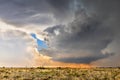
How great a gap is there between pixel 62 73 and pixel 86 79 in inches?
193

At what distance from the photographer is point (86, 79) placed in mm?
40906

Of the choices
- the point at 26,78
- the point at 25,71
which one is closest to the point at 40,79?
the point at 26,78

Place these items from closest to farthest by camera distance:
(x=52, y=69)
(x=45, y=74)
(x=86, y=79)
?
(x=86, y=79) → (x=45, y=74) → (x=52, y=69)

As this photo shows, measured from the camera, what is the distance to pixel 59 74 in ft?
143

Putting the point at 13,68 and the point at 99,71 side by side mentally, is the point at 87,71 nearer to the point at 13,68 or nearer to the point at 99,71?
the point at 99,71

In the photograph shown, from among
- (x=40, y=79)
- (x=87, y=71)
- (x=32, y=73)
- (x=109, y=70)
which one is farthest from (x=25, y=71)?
(x=109, y=70)

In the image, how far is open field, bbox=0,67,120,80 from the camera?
137 feet

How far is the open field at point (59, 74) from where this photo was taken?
1649 inches

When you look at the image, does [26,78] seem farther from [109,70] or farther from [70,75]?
[109,70]

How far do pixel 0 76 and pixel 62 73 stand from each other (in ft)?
29.6

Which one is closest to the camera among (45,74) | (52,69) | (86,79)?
(86,79)

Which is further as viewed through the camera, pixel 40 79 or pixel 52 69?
pixel 52 69

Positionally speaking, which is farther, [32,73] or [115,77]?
[32,73]

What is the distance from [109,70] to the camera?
153 ft
